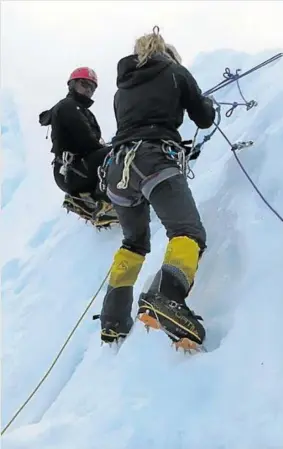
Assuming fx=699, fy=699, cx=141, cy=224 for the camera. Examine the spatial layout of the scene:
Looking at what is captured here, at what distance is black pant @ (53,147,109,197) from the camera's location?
525 centimetres

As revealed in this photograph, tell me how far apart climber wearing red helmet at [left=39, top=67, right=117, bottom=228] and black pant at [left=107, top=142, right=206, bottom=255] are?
1.72m

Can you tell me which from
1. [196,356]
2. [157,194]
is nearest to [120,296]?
[157,194]

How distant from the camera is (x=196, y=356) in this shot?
288 centimetres

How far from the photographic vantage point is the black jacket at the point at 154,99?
3.34 meters

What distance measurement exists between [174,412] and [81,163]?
294cm

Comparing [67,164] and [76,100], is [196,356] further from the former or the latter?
[76,100]

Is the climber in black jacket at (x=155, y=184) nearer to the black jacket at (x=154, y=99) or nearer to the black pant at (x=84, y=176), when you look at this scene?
the black jacket at (x=154, y=99)

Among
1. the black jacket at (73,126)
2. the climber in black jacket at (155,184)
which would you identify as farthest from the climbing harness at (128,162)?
the black jacket at (73,126)

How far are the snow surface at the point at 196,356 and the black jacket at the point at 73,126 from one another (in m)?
0.77

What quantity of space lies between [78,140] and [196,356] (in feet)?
8.81

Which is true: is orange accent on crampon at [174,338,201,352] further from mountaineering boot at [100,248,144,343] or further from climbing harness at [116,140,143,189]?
climbing harness at [116,140,143,189]

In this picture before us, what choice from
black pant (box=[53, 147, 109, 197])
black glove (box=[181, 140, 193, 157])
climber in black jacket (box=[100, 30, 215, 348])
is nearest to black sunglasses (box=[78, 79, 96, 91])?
black pant (box=[53, 147, 109, 197])

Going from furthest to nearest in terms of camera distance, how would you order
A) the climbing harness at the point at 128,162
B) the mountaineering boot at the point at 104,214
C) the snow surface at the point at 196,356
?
the mountaineering boot at the point at 104,214 < the climbing harness at the point at 128,162 < the snow surface at the point at 196,356

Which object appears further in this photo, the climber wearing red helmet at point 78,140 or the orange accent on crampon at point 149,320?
the climber wearing red helmet at point 78,140
